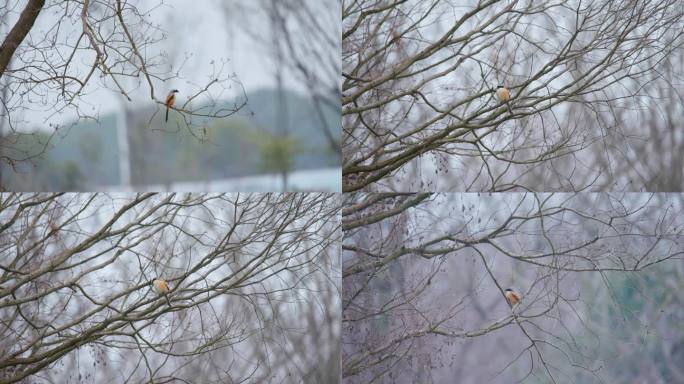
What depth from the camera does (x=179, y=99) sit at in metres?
2.88

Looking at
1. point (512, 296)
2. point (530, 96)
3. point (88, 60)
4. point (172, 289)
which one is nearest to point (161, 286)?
point (172, 289)

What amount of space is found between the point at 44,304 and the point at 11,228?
0.36 meters

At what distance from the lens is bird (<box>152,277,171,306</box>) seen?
284cm

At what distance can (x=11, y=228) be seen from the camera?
2936mm


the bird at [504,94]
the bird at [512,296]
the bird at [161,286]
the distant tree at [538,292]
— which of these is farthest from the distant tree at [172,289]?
the bird at [504,94]

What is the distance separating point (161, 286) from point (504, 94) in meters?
1.63

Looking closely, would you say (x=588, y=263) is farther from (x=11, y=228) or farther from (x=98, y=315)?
(x=11, y=228)

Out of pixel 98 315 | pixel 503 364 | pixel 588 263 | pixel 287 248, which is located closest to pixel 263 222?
pixel 287 248

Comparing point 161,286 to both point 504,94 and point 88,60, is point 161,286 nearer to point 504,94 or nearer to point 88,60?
point 88,60

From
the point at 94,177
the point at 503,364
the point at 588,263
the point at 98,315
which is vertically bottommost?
the point at 503,364

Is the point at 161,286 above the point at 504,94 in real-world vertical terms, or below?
below

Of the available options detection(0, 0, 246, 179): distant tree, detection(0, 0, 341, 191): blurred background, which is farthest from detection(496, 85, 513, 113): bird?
detection(0, 0, 246, 179): distant tree

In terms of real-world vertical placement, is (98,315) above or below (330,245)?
below

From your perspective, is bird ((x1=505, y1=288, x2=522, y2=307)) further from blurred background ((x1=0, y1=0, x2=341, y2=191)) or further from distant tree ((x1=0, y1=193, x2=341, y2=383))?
blurred background ((x1=0, y1=0, x2=341, y2=191))
